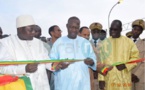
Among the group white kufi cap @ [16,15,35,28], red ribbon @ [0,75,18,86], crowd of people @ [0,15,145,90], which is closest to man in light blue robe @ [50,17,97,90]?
crowd of people @ [0,15,145,90]

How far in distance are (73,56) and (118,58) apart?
113 cm

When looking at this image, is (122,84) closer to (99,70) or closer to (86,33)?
(99,70)

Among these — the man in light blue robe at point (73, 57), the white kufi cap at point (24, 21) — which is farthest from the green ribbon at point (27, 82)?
the white kufi cap at point (24, 21)

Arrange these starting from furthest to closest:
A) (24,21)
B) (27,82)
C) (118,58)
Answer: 1. (118,58)
2. (24,21)
3. (27,82)

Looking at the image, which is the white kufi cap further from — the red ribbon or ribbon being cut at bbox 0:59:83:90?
the red ribbon

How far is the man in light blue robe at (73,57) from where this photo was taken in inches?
235

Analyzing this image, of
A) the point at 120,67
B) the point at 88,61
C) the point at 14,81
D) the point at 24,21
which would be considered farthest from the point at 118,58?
the point at 14,81

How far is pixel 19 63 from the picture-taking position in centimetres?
524

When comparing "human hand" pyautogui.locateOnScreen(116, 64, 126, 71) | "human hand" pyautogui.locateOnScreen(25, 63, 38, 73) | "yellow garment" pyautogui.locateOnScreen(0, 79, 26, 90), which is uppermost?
"human hand" pyautogui.locateOnScreen(25, 63, 38, 73)

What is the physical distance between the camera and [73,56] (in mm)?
6074

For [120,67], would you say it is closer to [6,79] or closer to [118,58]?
[118,58]

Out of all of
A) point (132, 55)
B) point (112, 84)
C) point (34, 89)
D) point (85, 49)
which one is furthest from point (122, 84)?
point (34, 89)

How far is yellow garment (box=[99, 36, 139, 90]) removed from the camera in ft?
22.0

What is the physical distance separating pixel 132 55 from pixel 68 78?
1.52m
